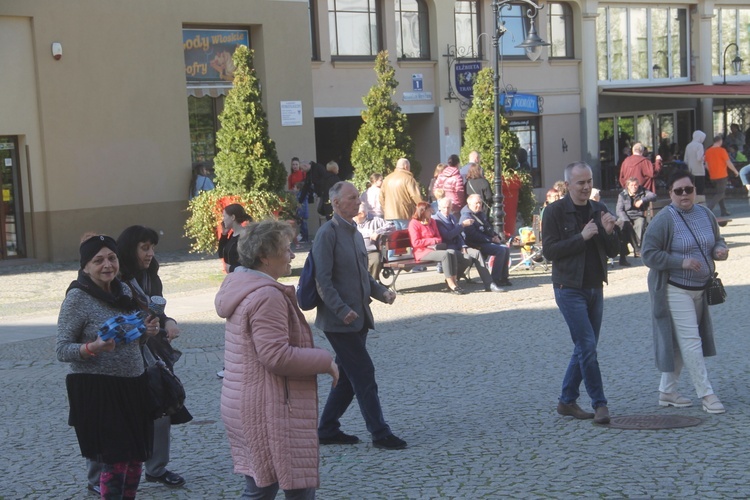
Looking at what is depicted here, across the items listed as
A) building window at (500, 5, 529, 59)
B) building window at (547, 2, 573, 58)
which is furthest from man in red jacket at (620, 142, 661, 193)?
building window at (547, 2, 573, 58)

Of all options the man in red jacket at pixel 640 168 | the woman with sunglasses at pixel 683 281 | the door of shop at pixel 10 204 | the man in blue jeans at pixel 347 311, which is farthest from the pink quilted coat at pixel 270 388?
the door of shop at pixel 10 204

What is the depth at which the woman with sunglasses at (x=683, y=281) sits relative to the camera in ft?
25.6

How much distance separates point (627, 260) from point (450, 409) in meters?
10.8

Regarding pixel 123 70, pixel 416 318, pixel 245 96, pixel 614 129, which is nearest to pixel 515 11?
pixel 614 129

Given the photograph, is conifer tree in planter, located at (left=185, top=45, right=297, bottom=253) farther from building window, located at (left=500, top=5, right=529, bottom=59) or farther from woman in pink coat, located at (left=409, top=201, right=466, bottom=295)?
building window, located at (left=500, top=5, right=529, bottom=59)

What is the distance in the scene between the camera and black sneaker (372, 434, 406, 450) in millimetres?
7203

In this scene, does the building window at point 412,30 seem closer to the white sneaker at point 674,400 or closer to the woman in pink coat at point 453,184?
the woman in pink coat at point 453,184

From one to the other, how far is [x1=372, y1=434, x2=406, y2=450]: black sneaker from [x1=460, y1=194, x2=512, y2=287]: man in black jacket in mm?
8621

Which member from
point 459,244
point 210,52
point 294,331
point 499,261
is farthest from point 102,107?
point 294,331

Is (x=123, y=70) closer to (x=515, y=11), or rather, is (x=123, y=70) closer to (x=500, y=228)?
(x=500, y=228)

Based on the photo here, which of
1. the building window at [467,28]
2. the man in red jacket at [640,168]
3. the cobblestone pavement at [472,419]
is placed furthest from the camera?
the building window at [467,28]

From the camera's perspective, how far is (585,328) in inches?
296

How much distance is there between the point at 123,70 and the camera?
21.4 metres

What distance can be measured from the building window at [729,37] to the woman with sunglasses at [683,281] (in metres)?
30.9
